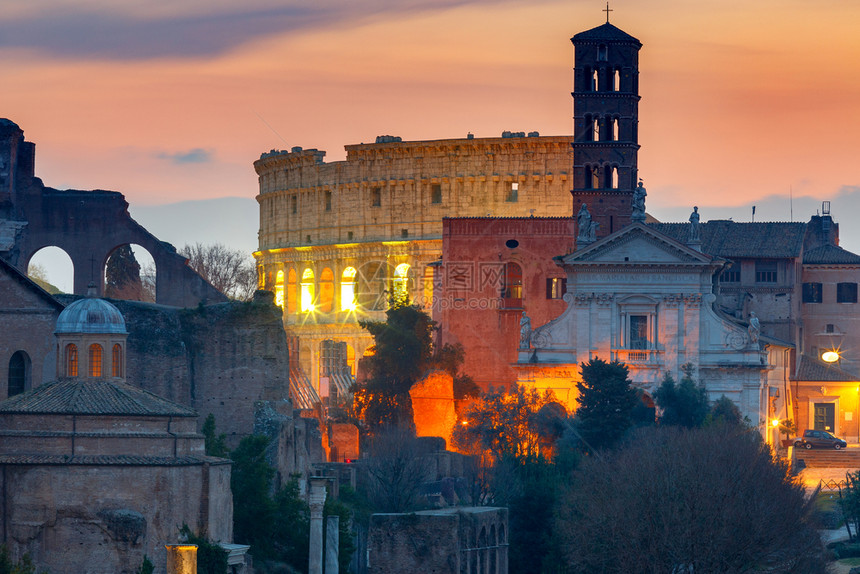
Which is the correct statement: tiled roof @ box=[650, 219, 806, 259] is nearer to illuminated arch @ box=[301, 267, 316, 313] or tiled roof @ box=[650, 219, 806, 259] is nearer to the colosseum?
the colosseum

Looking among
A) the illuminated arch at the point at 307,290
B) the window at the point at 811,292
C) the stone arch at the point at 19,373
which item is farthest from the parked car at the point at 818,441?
the illuminated arch at the point at 307,290

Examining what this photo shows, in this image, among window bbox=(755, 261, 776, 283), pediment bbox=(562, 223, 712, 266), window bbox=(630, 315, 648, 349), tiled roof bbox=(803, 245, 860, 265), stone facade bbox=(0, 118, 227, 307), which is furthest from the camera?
tiled roof bbox=(803, 245, 860, 265)

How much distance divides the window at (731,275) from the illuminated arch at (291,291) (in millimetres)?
30432

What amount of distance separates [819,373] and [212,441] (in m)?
39.6

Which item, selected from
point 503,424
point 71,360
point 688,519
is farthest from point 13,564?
point 503,424

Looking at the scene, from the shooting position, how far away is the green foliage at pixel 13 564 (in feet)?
149

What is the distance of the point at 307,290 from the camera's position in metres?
115

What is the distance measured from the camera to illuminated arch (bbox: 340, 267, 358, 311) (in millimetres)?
112438

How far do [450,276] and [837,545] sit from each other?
20.4 meters

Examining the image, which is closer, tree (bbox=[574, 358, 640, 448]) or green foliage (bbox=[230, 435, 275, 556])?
green foliage (bbox=[230, 435, 275, 556])

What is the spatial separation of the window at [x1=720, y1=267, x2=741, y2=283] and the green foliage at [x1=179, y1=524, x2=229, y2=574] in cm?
4402

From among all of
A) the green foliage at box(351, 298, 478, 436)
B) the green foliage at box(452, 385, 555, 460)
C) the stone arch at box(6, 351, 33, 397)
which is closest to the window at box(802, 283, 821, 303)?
the green foliage at box(351, 298, 478, 436)

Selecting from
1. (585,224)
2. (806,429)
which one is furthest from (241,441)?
(806,429)

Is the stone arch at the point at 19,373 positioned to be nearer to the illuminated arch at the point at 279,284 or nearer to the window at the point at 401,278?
the window at the point at 401,278
